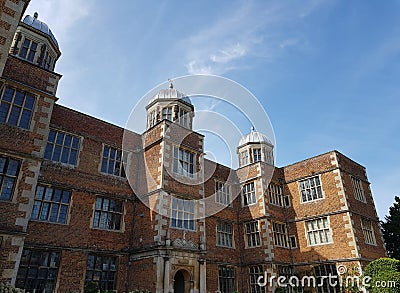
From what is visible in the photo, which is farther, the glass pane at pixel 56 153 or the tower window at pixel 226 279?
the tower window at pixel 226 279

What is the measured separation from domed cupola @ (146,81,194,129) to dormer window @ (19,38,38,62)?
7568 millimetres

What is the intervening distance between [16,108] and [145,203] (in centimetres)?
718

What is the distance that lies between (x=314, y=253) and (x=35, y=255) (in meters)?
15.4

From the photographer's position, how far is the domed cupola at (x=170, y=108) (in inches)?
761

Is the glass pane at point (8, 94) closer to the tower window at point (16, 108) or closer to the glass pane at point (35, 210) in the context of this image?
the tower window at point (16, 108)

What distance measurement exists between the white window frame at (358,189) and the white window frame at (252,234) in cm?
689

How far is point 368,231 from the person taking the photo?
1911 cm

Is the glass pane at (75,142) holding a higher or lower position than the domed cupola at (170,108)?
lower

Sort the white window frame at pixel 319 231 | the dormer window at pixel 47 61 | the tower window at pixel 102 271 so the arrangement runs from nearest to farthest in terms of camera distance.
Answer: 1. the tower window at pixel 102 271
2. the dormer window at pixel 47 61
3. the white window frame at pixel 319 231

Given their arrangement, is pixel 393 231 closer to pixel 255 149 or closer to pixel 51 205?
pixel 255 149

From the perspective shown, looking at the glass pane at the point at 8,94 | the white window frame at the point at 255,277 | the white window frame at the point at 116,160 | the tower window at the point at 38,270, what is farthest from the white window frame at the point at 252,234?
the glass pane at the point at 8,94

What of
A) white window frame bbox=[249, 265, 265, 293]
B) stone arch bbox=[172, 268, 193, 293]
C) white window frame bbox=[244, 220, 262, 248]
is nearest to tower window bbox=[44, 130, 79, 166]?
stone arch bbox=[172, 268, 193, 293]

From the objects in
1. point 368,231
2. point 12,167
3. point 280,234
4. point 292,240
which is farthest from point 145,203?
point 368,231

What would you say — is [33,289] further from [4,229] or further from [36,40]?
[36,40]
